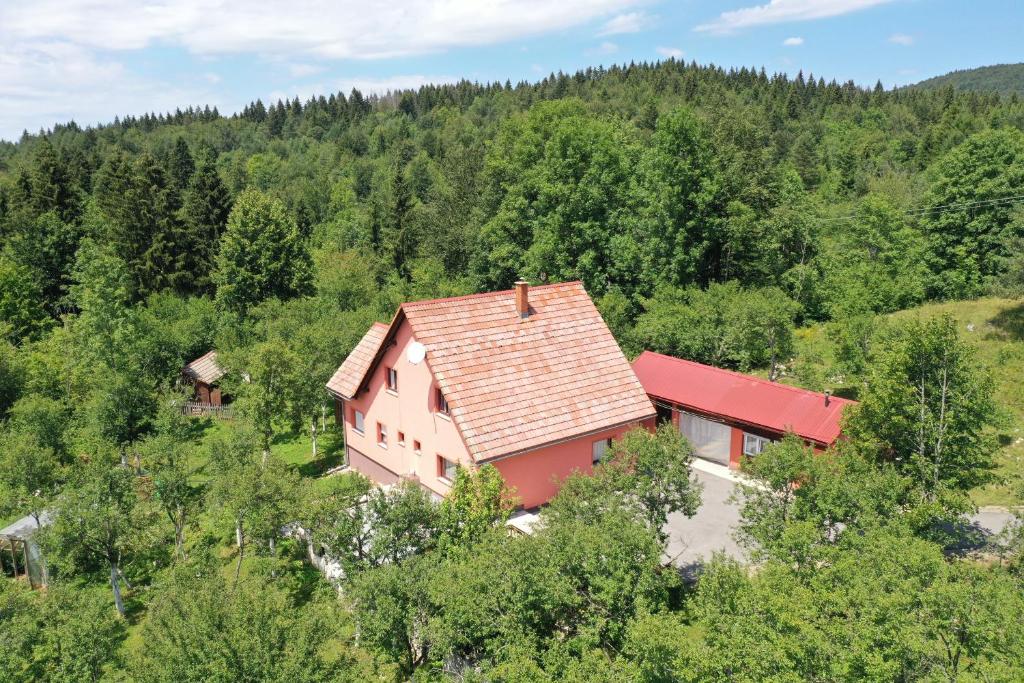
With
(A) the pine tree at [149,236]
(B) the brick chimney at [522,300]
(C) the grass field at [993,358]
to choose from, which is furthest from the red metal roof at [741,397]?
(A) the pine tree at [149,236]

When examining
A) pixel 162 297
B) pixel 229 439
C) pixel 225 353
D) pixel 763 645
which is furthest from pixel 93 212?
pixel 763 645

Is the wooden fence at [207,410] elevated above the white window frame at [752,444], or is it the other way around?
the white window frame at [752,444]

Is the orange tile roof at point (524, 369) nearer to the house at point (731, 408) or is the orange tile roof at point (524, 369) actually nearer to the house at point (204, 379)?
the house at point (731, 408)

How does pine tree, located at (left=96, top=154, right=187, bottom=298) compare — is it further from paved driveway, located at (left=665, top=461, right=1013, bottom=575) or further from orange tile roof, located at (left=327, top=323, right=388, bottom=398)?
paved driveway, located at (left=665, top=461, right=1013, bottom=575)

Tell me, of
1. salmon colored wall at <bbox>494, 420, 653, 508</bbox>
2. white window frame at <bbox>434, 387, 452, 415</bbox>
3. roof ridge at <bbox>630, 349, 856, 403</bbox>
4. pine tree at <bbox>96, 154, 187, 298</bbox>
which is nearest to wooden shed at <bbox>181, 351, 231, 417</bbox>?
pine tree at <bbox>96, 154, 187, 298</bbox>

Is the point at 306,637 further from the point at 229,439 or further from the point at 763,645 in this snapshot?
the point at 229,439

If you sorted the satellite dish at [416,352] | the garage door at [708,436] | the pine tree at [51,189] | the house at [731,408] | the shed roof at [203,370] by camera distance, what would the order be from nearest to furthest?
the satellite dish at [416,352]
the house at [731,408]
the garage door at [708,436]
the shed roof at [203,370]
the pine tree at [51,189]
